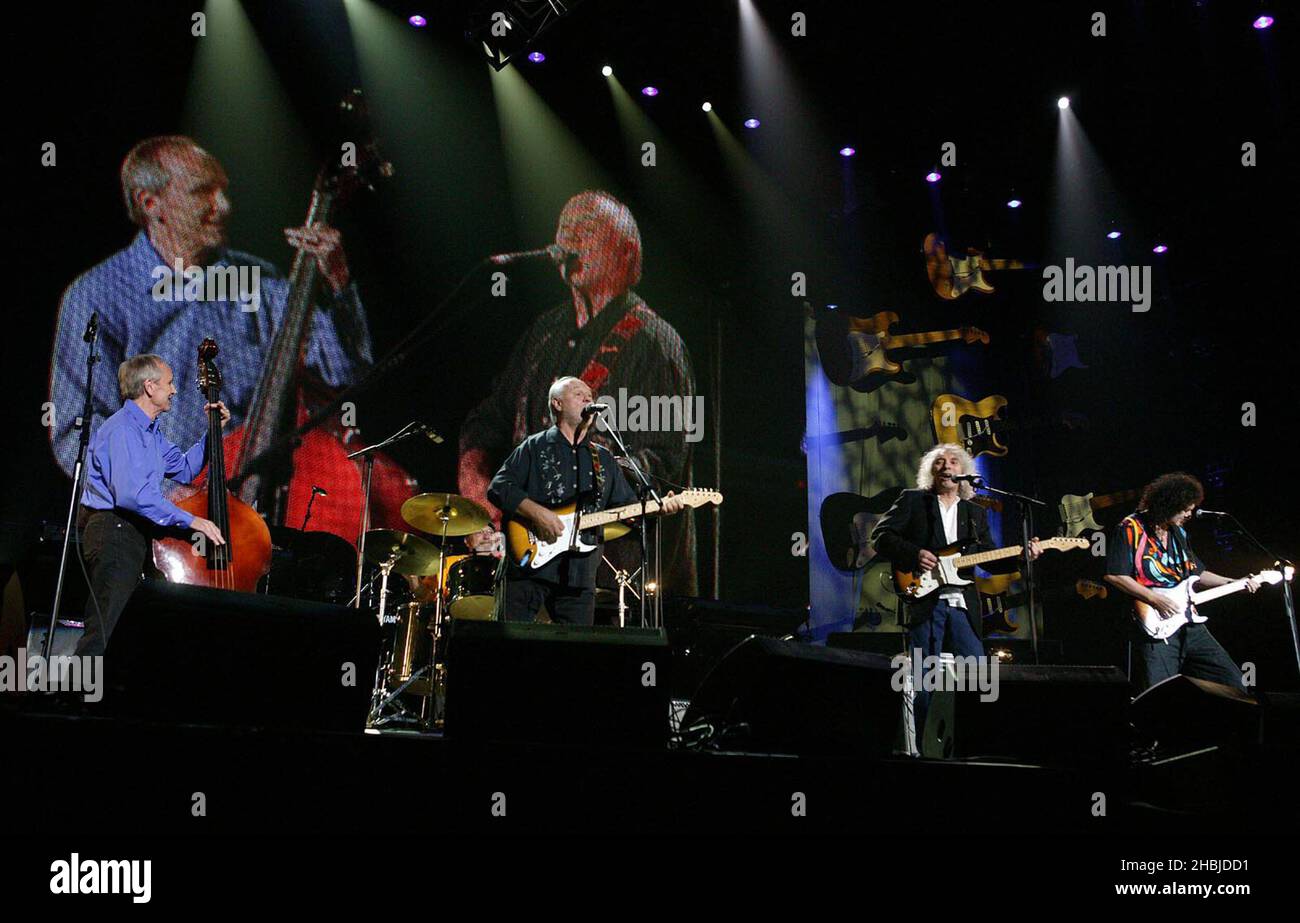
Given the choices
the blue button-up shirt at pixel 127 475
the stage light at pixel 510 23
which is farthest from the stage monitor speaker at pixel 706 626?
the stage light at pixel 510 23

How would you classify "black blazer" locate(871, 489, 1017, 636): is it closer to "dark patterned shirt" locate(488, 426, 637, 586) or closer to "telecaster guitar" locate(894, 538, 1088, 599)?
"telecaster guitar" locate(894, 538, 1088, 599)

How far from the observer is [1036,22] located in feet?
27.0

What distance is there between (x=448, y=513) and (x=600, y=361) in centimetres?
254

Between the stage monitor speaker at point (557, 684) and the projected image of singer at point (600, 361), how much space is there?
16.9 ft

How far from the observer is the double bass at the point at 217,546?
4.84 meters

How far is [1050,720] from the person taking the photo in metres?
3.97

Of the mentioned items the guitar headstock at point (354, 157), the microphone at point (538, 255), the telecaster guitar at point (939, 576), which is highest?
the guitar headstock at point (354, 157)

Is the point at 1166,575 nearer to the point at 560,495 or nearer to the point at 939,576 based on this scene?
the point at 939,576

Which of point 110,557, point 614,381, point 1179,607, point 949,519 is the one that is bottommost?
point 1179,607

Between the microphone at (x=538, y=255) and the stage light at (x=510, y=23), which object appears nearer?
the stage light at (x=510, y=23)

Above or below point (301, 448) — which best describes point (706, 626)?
below

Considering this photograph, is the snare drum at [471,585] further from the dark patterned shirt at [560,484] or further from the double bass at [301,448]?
the dark patterned shirt at [560,484]

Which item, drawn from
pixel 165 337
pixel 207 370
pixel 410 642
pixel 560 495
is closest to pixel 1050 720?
pixel 560 495

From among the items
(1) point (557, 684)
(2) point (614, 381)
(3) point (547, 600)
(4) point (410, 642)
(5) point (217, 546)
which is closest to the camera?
(1) point (557, 684)
